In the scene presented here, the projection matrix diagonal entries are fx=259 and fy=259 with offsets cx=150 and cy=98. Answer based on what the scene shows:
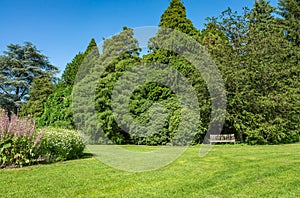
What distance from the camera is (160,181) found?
425cm

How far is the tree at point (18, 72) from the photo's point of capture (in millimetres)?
23641

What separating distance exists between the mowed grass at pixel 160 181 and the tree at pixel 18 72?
20.7 meters

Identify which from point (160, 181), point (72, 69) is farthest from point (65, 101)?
point (160, 181)

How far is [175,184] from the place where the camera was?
4016 mm

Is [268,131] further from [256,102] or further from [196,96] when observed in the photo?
[196,96]

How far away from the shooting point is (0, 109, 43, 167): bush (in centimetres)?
564

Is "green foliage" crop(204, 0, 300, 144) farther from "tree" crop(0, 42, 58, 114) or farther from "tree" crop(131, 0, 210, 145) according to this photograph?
Result: "tree" crop(0, 42, 58, 114)

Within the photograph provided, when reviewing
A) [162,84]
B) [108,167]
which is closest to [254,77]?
[162,84]

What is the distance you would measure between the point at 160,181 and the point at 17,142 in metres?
3.41

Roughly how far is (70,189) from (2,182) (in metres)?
1.37

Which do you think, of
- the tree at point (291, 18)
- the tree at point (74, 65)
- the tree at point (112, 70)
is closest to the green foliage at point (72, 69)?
the tree at point (74, 65)

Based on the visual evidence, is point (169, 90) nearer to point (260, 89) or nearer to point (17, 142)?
point (260, 89)

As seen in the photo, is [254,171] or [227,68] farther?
[227,68]

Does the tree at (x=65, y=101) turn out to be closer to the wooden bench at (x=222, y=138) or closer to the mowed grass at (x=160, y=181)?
the wooden bench at (x=222, y=138)
